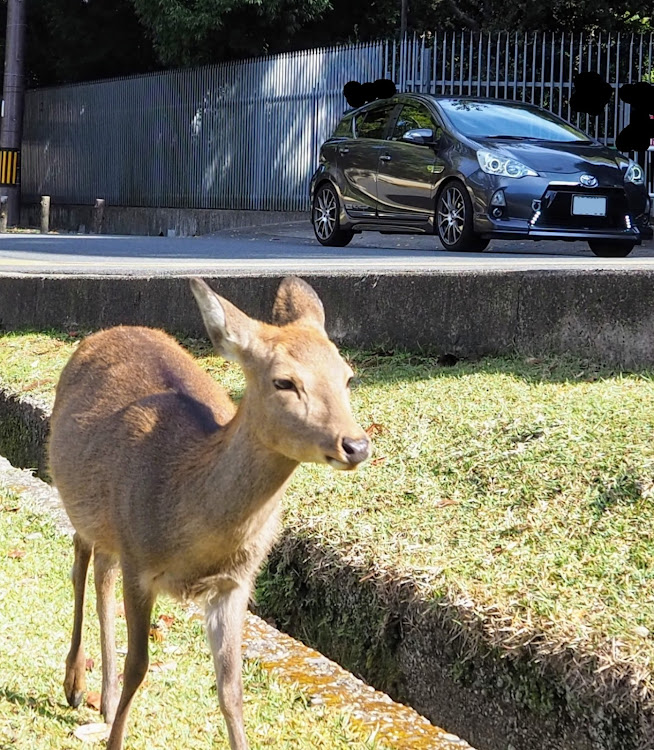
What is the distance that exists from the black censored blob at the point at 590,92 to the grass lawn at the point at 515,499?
1303 cm

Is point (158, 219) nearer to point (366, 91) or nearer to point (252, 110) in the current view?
point (252, 110)

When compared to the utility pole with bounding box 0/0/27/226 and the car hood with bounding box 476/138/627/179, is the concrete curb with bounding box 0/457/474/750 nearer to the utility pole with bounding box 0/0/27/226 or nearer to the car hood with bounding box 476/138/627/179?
the car hood with bounding box 476/138/627/179

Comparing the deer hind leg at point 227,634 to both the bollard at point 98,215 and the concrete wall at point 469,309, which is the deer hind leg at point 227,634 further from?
the bollard at point 98,215

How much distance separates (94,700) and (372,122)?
39.4 ft

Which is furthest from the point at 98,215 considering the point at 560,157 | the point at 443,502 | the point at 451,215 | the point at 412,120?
the point at 443,502

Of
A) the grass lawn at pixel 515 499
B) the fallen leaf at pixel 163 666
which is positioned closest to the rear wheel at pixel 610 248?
the grass lawn at pixel 515 499

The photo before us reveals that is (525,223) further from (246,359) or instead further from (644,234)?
(246,359)

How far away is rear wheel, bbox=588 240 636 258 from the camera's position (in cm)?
1343

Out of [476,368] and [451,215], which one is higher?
[451,215]

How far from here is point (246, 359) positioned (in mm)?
3291

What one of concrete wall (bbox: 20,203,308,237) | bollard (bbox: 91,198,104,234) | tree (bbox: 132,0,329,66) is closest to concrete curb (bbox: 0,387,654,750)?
concrete wall (bbox: 20,203,308,237)

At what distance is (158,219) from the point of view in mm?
27703

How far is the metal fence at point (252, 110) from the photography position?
19.3 metres

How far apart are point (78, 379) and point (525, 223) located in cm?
857
